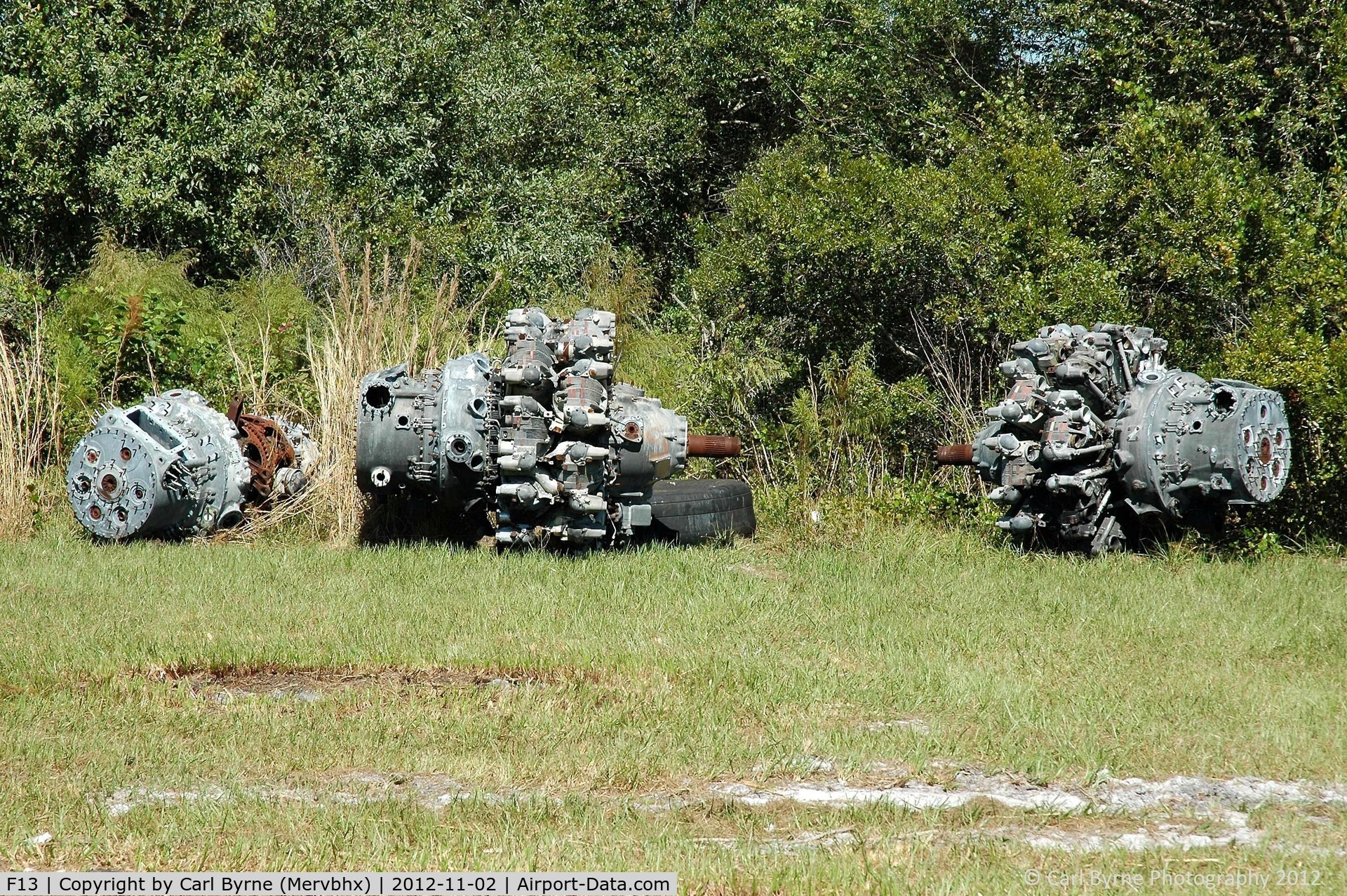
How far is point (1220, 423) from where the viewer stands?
8234 millimetres

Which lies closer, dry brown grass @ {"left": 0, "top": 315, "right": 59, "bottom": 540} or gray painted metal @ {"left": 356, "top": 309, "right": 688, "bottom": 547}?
gray painted metal @ {"left": 356, "top": 309, "right": 688, "bottom": 547}

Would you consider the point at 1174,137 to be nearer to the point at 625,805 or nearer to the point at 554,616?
the point at 554,616

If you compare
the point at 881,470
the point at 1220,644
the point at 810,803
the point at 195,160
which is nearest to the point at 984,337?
the point at 881,470

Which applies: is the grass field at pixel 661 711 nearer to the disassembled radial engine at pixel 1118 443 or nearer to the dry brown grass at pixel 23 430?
the disassembled radial engine at pixel 1118 443

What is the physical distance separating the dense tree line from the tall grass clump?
2.50 meters

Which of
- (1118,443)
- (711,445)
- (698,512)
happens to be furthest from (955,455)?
(698,512)

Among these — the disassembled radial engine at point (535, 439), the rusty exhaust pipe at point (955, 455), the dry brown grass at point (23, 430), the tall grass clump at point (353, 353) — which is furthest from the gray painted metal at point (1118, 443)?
the dry brown grass at point (23, 430)

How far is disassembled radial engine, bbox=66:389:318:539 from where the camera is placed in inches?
372

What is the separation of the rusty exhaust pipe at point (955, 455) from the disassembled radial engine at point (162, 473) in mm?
5110

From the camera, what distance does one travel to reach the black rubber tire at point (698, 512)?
9555mm

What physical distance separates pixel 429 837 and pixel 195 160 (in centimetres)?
1460
